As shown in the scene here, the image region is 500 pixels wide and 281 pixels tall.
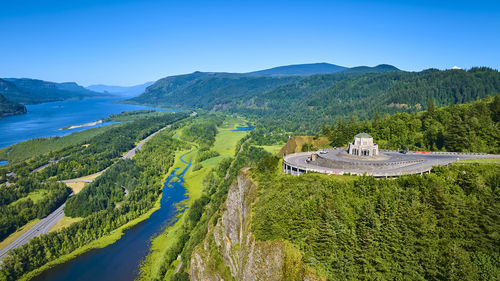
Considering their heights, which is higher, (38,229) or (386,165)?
(386,165)

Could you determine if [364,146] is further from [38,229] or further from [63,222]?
[38,229]

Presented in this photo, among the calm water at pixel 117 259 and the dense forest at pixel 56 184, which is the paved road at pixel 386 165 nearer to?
the calm water at pixel 117 259

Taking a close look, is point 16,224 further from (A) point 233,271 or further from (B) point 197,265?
(A) point 233,271

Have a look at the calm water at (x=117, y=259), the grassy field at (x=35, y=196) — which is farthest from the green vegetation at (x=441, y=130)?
the grassy field at (x=35, y=196)

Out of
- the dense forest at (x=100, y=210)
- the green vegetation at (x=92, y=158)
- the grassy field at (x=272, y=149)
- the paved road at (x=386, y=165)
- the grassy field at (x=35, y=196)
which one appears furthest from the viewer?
the grassy field at (x=272, y=149)

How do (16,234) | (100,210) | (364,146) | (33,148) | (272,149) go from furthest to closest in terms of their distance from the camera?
(33,148) < (272,149) < (100,210) < (16,234) < (364,146)

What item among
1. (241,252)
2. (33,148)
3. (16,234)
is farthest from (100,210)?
(33,148)
